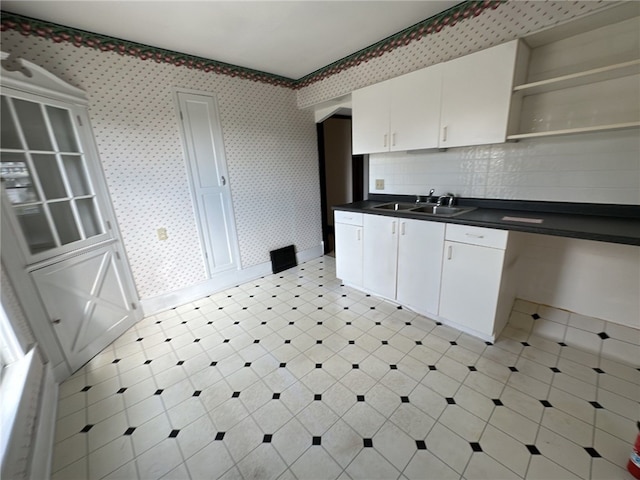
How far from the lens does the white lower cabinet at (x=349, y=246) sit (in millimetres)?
2721

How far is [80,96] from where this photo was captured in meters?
2.04

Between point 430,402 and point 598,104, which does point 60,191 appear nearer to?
point 430,402

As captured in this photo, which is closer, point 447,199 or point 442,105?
point 442,105

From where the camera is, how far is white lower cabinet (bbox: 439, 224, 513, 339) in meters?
1.83

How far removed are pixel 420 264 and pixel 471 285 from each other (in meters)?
0.42

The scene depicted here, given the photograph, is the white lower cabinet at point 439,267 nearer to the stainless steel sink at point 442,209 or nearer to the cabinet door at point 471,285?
the cabinet door at point 471,285

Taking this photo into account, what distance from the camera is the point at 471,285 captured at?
199cm

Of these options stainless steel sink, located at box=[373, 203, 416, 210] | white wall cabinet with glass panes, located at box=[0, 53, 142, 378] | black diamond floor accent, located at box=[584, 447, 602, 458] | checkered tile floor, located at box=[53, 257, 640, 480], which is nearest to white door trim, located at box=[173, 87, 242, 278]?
white wall cabinet with glass panes, located at box=[0, 53, 142, 378]

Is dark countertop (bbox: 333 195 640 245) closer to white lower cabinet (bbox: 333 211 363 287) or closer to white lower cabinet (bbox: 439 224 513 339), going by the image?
Result: white lower cabinet (bbox: 439 224 513 339)

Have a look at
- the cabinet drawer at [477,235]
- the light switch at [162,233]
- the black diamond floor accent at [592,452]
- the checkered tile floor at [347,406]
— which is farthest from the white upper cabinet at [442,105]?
the light switch at [162,233]

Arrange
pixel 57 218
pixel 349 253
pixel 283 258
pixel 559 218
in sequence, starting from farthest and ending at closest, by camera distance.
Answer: pixel 283 258 → pixel 349 253 → pixel 57 218 → pixel 559 218

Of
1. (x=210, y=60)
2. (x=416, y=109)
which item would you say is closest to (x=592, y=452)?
(x=416, y=109)

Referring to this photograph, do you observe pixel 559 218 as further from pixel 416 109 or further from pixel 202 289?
pixel 202 289

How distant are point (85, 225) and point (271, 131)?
217 centimetres
